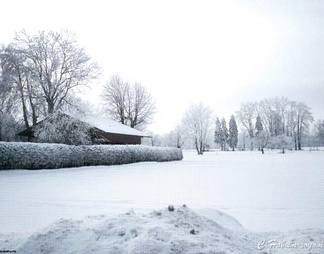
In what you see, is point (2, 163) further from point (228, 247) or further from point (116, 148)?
point (228, 247)

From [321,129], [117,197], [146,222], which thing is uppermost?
[321,129]

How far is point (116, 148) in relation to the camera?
2161 centimetres

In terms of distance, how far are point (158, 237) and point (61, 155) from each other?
1595 centimetres

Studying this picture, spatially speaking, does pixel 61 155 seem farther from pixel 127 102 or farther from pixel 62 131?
pixel 127 102

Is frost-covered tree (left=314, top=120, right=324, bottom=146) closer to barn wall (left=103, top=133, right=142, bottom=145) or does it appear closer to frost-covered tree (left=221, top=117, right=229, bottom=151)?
frost-covered tree (left=221, top=117, right=229, bottom=151)

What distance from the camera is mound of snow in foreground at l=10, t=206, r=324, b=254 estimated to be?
9.32 ft

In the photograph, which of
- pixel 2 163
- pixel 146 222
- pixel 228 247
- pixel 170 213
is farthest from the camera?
pixel 2 163

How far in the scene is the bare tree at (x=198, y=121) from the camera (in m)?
58.5

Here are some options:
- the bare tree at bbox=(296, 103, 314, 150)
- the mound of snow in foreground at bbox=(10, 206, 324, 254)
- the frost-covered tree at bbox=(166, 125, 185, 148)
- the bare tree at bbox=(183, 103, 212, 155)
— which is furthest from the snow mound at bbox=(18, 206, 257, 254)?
the bare tree at bbox=(296, 103, 314, 150)

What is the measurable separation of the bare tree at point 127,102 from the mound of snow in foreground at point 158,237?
4467 cm

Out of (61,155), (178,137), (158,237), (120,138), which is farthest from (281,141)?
(158,237)

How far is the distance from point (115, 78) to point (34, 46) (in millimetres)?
19895

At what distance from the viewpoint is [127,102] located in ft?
158

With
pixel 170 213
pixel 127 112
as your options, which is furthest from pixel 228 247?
pixel 127 112
